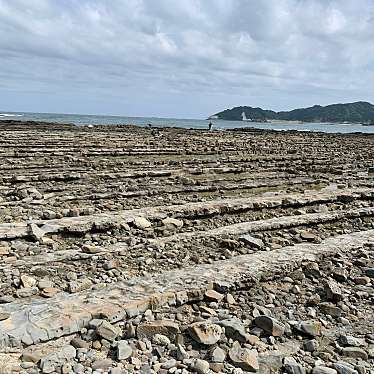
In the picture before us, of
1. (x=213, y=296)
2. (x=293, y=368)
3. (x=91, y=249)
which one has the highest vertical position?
(x=91, y=249)

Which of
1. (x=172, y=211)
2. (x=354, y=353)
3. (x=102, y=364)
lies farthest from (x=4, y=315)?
(x=172, y=211)

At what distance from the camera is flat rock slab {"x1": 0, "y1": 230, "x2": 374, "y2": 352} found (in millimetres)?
4543

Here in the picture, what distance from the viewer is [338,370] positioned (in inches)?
166

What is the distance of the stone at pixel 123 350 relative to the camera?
14.0 ft

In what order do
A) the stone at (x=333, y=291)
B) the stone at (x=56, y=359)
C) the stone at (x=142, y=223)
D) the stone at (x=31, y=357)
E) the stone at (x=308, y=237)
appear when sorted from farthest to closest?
the stone at (x=142, y=223) < the stone at (x=308, y=237) < the stone at (x=333, y=291) < the stone at (x=31, y=357) < the stone at (x=56, y=359)

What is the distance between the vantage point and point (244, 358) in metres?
4.31

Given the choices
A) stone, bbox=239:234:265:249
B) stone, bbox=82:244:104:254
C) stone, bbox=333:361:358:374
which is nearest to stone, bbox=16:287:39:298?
stone, bbox=82:244:104:254

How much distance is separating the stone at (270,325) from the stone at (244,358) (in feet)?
1.46

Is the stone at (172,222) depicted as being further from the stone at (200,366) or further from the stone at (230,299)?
the stone at (200,366)

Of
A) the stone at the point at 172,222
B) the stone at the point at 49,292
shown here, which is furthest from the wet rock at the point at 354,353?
the stone at the point at 172,222

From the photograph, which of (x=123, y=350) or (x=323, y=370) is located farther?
(x=123, y=350)

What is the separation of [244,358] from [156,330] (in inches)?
38.8

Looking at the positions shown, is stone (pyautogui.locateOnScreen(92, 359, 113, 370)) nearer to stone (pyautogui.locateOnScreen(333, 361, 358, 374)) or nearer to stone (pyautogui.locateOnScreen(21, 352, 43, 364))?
stone (pyautogui.locateOnScreen(21, 352, 43, 364))

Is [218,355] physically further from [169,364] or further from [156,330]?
[156,330]
